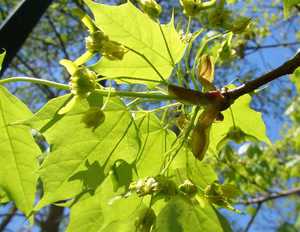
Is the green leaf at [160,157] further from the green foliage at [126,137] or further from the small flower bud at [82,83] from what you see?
the small flower bud at [82,83]

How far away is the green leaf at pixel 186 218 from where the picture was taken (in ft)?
2.51

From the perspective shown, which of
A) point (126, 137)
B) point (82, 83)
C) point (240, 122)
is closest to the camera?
point (82, 83)

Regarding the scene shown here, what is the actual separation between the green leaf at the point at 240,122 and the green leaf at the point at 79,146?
0.20 meters

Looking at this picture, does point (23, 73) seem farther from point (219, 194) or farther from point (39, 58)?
point (219, 194)

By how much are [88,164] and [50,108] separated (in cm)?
11

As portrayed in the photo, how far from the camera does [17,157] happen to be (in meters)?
0.89

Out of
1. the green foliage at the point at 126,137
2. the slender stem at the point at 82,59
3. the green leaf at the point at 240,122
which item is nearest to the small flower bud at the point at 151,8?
the green foliage at the point at 126,137

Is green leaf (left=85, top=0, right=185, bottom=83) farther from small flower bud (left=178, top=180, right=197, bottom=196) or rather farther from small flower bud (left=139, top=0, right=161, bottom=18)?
small flower bud (left=178, top=180, right=197, bottom=196)

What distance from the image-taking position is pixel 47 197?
2.59ft

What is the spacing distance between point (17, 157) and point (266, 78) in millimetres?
458

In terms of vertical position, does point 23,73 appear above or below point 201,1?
below

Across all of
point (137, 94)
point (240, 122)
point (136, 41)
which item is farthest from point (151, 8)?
point (240, 122)

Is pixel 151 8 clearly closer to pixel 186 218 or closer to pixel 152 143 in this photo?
pixel 152 143

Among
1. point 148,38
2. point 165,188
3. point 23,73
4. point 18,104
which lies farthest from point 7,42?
point 23,73
